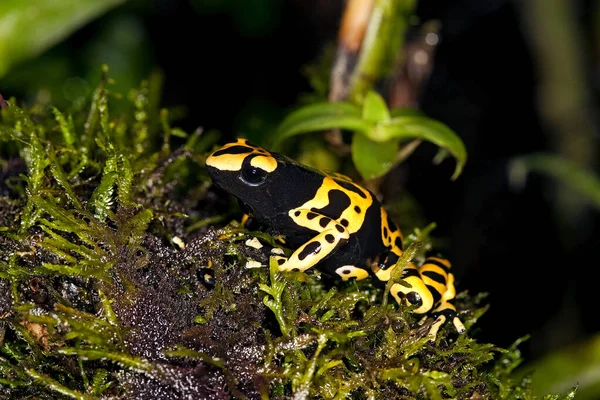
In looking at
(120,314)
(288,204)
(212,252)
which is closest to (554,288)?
(288,204)

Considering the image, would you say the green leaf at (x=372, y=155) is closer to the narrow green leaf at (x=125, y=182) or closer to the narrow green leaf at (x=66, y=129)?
the narrow green leaf at (x=125, y=182)

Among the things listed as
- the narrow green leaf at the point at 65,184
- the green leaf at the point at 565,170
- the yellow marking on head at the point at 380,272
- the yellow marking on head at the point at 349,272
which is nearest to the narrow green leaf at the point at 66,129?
the narrow green leaf at the point at 65,184

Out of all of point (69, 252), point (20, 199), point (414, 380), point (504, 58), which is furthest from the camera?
point (504, 58)

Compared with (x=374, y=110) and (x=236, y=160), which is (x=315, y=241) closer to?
(x=236, y=160)

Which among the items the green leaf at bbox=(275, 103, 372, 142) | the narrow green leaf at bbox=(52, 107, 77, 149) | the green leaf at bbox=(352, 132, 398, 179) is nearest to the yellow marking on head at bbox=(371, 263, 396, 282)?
the green leaf at bbox=(352, 132, 398, 179)

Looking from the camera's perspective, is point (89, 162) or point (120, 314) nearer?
point (120, 314)

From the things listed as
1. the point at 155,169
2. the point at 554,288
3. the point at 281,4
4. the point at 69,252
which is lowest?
the point at 554,288

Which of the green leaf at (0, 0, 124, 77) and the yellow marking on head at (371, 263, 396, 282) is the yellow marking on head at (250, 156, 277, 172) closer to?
the yellow marking on head at (371, 263, 396, 282)

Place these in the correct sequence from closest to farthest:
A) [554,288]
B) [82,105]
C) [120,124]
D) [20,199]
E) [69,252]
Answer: [69,252]
[20,199]
[120,124]
[82,105]
[554,288]

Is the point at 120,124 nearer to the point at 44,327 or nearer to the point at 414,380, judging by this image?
the point at 44,327
